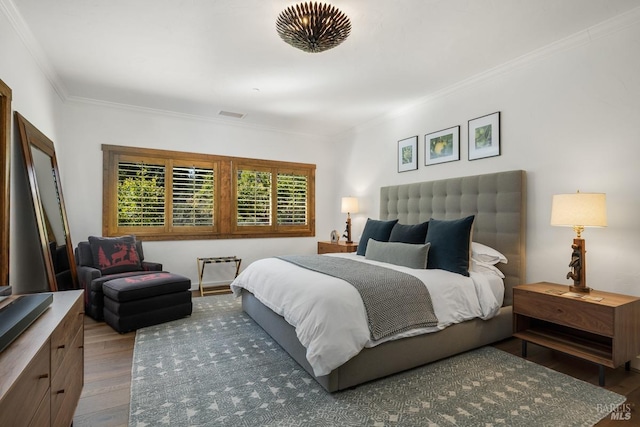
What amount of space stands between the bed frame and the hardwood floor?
0.43 meters

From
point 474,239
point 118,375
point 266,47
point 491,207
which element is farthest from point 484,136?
point 118,375

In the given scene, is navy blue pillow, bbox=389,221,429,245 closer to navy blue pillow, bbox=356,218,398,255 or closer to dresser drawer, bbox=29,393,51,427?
navy blue pillow, bbox=356,218,398,255

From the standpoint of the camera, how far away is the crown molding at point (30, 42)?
8.06 ft

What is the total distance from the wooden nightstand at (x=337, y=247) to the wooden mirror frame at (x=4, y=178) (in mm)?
3754

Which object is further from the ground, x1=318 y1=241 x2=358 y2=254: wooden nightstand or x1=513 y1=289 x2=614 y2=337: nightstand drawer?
x1=318 y1=241 x2=358 y2=254: wooden nightstand

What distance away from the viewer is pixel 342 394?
2.17 m

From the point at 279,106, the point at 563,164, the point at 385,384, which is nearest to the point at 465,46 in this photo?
the point at 563,164

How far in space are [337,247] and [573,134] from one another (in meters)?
3.26

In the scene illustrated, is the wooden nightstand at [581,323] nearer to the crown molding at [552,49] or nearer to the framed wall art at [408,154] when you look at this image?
the crown molding at [552,49]

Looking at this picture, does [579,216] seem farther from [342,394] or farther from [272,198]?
[272,198]

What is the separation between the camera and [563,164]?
9.77ft

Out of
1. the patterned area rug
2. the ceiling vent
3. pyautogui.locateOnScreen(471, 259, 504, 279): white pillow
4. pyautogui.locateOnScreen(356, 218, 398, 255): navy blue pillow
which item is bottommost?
the patterned area rug

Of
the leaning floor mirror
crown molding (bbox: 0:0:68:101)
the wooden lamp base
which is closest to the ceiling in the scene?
crown molding (bbox: 0:0:68:101)

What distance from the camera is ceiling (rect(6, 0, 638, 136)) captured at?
2.50 metres
